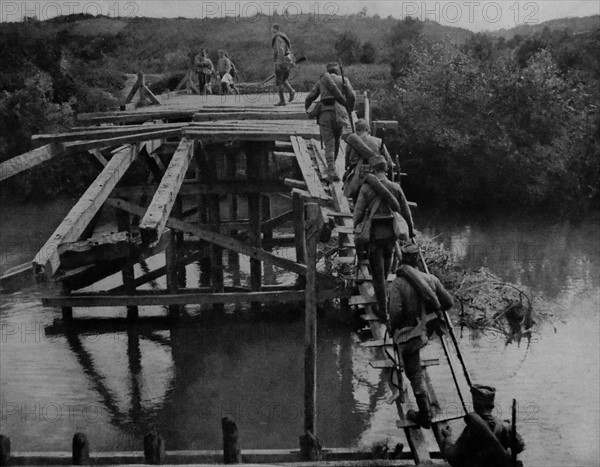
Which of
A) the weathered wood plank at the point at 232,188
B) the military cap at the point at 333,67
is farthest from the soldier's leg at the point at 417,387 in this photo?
the weathered wood plank at the point at 232,188

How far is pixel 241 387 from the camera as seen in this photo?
11.7 meters

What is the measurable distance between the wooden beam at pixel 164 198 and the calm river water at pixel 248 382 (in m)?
3.70

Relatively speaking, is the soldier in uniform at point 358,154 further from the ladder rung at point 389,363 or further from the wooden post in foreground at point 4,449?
the wooden post in foreground at point 4,449

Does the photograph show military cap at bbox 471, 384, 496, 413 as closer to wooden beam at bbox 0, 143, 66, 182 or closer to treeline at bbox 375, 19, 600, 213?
Answer: wooden beam at bbox 0, 143, 66, 182

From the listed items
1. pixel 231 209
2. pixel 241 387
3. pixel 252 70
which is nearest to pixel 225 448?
pixel 241 387

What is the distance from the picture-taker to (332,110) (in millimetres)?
10055

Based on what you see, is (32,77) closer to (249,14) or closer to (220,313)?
(220,313)

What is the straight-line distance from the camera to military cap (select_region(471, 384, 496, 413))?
5203mm

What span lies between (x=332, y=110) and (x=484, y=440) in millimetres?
5926

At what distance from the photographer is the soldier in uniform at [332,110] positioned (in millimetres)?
10008

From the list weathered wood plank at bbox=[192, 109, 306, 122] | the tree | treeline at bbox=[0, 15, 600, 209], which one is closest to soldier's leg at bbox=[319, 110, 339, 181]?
weathered wood plank at bbox=[192, 109, 306, 122]

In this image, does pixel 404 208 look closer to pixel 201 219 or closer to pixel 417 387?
pixel 417 387

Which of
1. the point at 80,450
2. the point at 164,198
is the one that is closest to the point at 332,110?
the point at 164,198

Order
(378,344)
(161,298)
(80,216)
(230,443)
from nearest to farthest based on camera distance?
(230,443), (378,344), (80,216), (161,298)
